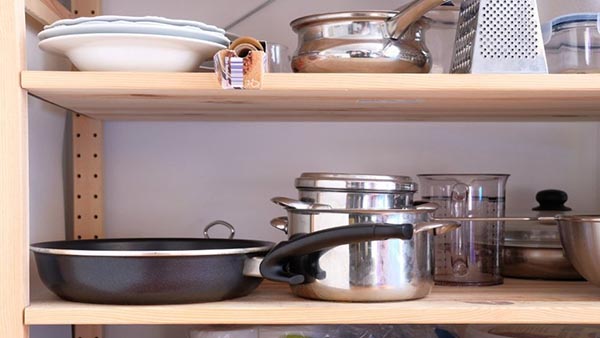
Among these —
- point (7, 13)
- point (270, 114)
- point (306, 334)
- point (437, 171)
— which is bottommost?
point (306, 334)

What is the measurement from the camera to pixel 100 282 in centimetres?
96

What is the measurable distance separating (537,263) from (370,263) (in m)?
0.40

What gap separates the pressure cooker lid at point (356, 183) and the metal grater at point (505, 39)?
0.19 metres

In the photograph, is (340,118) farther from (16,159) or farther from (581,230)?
(16,159)

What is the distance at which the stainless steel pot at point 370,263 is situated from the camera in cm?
100

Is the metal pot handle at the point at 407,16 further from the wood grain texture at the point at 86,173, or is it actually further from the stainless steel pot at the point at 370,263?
the wood grain texture at the point at 86,173

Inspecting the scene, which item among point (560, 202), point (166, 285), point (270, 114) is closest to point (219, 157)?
point (270, 114)

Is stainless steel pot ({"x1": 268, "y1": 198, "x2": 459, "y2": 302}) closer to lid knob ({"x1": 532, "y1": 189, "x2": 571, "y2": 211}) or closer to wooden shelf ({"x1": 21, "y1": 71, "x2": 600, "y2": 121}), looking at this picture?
wooden shelf ({"x1": 21, "y1": 71, "x2": 600, "y2": 121})

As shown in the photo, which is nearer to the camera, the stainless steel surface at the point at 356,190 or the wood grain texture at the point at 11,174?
the wood grain texture at the point at 11,174

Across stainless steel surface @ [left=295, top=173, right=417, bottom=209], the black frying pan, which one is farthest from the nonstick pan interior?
stainless steel surface @ [left=295, top=173, right=417, bottom=209]

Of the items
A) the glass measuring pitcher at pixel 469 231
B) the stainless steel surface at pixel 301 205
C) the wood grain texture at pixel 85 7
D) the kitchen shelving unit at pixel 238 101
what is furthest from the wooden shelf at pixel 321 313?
the wood grain texture at pixel 85 7

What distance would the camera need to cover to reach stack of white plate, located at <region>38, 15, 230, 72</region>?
3.18 ft

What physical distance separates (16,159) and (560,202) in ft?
2.85

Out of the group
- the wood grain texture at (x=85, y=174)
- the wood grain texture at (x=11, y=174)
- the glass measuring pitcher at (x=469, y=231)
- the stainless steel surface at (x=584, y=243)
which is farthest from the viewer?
the wood grain texture at (x=85, y=174)
